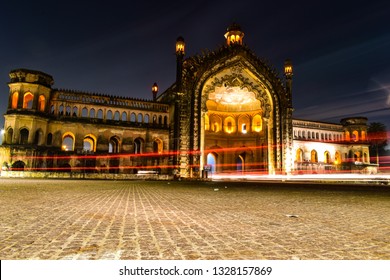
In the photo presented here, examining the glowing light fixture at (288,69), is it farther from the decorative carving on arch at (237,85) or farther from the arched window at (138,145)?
the arched window at (138,145)

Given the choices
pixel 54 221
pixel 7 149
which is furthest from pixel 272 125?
pixel 54 221

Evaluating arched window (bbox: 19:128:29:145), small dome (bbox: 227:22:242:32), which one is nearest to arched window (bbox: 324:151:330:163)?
small dome (bbox: 227:22:242:32)

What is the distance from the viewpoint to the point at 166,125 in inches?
1374

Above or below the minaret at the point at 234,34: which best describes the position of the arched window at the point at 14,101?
below

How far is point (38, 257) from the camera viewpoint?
9.10 feet

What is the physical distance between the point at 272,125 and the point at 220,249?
36.2 meters

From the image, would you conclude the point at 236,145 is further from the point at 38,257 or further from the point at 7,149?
the point at 38,257

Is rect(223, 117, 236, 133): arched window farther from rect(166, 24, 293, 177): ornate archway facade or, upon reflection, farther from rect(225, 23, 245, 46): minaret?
rect(225, 23, 245, 46): minaret

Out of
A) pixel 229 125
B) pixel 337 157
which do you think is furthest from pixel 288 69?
pixel 337 157

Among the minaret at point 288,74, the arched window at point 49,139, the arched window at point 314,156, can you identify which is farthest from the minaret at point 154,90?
the arched window at point 314,156

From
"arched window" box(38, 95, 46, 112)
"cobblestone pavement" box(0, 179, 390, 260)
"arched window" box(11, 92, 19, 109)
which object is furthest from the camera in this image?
"arched window" box(38, 95, 46, 112)

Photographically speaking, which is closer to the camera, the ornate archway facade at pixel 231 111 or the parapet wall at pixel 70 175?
the parapet wall at pixel 70 175

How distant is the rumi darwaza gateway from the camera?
1112 inches

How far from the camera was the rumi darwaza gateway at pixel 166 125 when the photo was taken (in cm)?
2825
